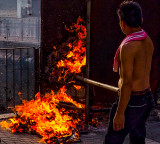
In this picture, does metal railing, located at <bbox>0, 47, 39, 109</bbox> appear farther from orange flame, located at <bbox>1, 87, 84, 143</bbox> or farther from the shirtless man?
the shirtless man

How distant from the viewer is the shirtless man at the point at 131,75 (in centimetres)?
327

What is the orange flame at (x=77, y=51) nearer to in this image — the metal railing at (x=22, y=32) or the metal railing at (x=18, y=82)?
the metal railing at (x=18, y=82)

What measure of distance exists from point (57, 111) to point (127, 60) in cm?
333

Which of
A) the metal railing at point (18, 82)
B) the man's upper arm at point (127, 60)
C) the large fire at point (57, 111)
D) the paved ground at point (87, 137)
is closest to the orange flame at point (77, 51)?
the large fire at point (57, 111)

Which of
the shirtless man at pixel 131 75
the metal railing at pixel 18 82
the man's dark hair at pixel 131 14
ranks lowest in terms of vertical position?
the metal railing at pixel 18 82

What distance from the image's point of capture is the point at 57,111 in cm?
632

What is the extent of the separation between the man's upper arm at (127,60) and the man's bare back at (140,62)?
0.01m

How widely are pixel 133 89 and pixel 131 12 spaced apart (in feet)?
2.57

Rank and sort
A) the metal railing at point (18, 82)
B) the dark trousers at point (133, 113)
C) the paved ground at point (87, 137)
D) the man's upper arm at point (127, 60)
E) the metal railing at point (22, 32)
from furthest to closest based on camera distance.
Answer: the metal railing at point (22, 32) < the metal railing at point (18, 82) < the paved ground at point (87, 137) < the dark trousers at point (133, 113) < the man's upper arm at point (127, 60)

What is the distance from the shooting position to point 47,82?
6570mm

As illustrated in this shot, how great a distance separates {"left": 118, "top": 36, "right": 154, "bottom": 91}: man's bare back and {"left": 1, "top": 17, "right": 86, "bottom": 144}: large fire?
8.01 ft

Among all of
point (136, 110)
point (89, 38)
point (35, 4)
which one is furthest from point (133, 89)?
point (35, 4)

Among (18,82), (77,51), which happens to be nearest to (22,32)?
(18,82)

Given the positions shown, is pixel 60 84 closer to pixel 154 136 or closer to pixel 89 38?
pixel 89 38
